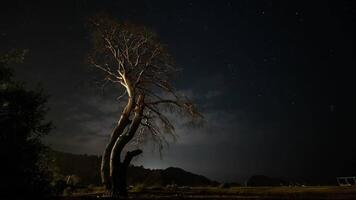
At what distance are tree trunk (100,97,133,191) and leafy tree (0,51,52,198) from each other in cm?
701

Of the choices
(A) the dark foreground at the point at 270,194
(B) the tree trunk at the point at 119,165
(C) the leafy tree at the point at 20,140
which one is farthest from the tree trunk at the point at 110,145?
(C) the leafy tree at the point at 20,140

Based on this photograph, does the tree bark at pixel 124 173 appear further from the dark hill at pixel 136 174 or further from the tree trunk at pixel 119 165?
the dark hill at pixel 136 174

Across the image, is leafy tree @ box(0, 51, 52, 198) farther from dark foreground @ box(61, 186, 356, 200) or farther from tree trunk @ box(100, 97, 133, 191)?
tree trunk @ box(100, 97, 133, 191)

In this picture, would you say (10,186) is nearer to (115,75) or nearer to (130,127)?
(130,127)

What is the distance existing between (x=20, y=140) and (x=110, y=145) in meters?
8.97

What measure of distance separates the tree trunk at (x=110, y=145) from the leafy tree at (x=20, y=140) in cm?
701

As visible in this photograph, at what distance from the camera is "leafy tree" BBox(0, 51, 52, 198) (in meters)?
7.78

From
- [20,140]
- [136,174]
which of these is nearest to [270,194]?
[20,140]

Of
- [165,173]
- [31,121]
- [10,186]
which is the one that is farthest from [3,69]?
[165,173]

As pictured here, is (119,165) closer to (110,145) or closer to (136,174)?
(110,145)

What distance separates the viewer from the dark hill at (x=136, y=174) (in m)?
39.1

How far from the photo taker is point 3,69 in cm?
997

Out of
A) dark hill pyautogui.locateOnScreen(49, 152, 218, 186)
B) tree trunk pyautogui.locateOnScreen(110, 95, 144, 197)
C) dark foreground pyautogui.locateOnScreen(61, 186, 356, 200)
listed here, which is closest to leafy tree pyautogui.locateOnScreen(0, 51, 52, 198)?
dark foreground pyautogui.locateOnScreen(61, 186, 356, 200)

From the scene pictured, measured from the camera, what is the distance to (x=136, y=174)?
48.0 meters
